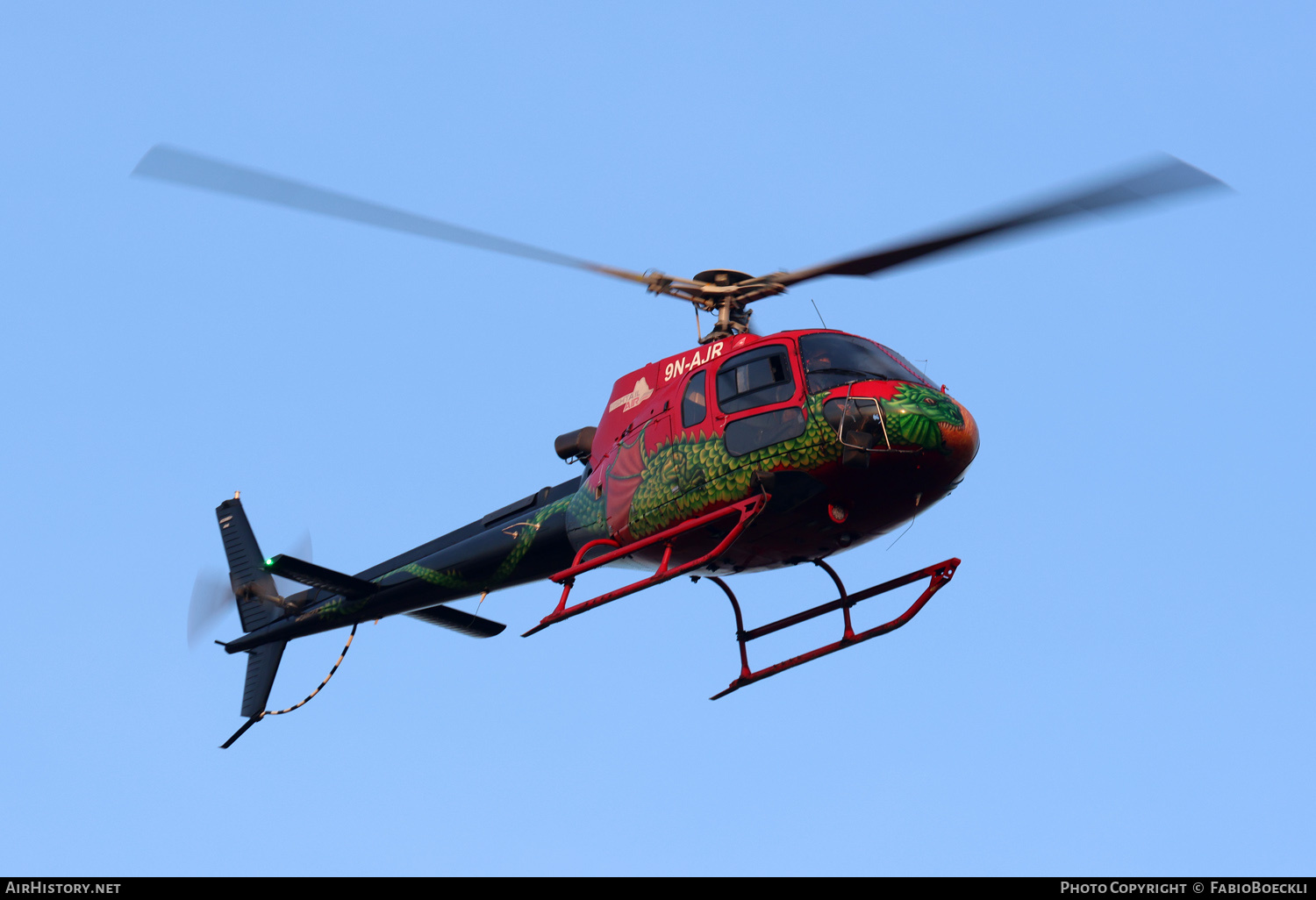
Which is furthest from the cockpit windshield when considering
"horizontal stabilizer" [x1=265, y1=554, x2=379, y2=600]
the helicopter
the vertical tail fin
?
the vertical tail fin

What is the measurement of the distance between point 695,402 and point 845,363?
6.46 feet

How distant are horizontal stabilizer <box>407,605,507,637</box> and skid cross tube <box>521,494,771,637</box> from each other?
17.2 feet

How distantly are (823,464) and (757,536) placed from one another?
1482 millimetres

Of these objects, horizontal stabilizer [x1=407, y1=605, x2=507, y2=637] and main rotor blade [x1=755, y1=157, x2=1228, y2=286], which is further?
horizontal stabilizer [x1=407, y1=605, x2=507, y2=637]

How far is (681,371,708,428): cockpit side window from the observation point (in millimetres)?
17406

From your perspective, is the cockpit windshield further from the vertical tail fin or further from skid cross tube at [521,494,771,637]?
the vertical tail fin

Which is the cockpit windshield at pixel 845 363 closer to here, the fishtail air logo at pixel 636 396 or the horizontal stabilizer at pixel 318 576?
the fishtail air logo at pixel 636 396

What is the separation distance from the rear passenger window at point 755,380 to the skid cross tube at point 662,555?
118cm

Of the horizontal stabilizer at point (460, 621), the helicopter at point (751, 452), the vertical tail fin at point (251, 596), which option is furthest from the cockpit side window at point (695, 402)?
the vertical tail fin at point (251, 596)

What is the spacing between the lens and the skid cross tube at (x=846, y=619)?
17672mm

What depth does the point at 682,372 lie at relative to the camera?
18172 millimetres

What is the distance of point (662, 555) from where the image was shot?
17891mm
